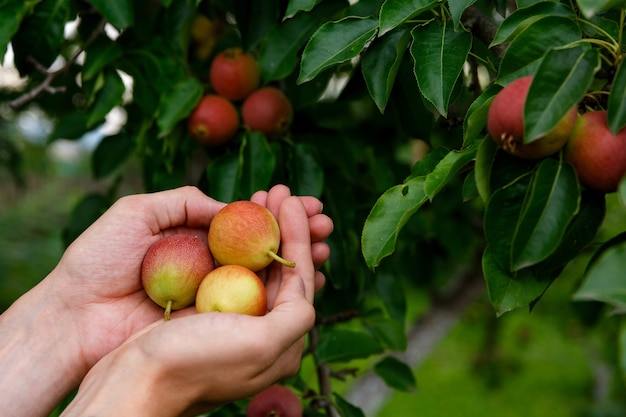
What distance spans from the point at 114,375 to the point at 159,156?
77 cm

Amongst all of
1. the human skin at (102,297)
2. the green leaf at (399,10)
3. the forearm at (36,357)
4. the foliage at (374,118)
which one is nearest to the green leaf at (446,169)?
the foliage at (374,118)

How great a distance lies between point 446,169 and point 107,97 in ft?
3.25

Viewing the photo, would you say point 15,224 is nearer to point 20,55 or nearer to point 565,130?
point 20,55

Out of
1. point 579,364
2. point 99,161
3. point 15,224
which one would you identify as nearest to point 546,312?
point 579,364

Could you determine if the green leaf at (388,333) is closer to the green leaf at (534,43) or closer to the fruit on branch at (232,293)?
the fruit on branch at (232,293)

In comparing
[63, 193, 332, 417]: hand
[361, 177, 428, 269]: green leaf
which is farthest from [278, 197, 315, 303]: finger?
[361, 177, 428, 269]: green leaf

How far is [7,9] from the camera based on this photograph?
1503 millimetres

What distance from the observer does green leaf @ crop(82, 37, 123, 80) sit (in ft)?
5.19

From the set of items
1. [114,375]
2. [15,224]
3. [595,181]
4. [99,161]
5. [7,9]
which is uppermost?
[7,9]

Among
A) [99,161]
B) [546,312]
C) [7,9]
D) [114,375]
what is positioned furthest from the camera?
[546,312]

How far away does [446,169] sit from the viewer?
3.22 feet

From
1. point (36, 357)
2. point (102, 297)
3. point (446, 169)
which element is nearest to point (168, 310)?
point (102, 297)

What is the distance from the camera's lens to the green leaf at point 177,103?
1561 millimetres

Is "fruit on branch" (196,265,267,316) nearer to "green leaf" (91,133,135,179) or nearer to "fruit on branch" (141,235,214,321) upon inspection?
"fruit on branch" (141,235,214,321)
